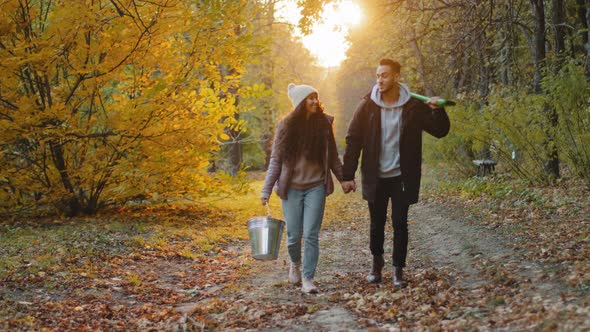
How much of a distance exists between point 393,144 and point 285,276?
7.86 ft

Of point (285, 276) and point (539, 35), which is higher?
point (539, 35)

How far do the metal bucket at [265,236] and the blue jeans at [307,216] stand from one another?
0.48 feet

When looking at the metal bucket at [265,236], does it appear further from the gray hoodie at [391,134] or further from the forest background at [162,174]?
the gray hoodie at [391,134]

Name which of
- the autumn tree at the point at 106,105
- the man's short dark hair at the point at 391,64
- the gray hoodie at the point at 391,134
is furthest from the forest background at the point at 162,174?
the man's short dark hair at the point at 391,64

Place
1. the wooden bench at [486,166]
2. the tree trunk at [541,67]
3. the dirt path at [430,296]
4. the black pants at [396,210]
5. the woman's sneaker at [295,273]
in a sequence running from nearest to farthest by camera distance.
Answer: the dirt path at [430,296] → the black pants at [396,210] → the woman's sneaker at [295,273] → the tree trunk at [541,67] → the wooden bench at [486,166]

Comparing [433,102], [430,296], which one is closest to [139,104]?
[433,102]

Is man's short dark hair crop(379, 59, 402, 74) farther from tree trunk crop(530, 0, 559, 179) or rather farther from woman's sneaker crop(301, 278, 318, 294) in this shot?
tree trunk crop(530, 0, 559, 179)

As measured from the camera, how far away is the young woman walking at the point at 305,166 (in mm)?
6195

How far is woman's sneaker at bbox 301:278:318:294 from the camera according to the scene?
615 cm

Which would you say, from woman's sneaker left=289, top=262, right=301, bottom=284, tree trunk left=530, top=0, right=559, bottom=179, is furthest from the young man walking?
tree trunk left=530, top=0, right=559, bottom=179

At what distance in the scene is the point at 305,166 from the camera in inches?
244

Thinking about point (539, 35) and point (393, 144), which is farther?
point (539, 35)

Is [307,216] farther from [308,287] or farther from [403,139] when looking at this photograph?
[403,139]

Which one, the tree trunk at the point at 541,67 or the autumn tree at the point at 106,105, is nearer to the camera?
the autumn tree at the point at 106,105
